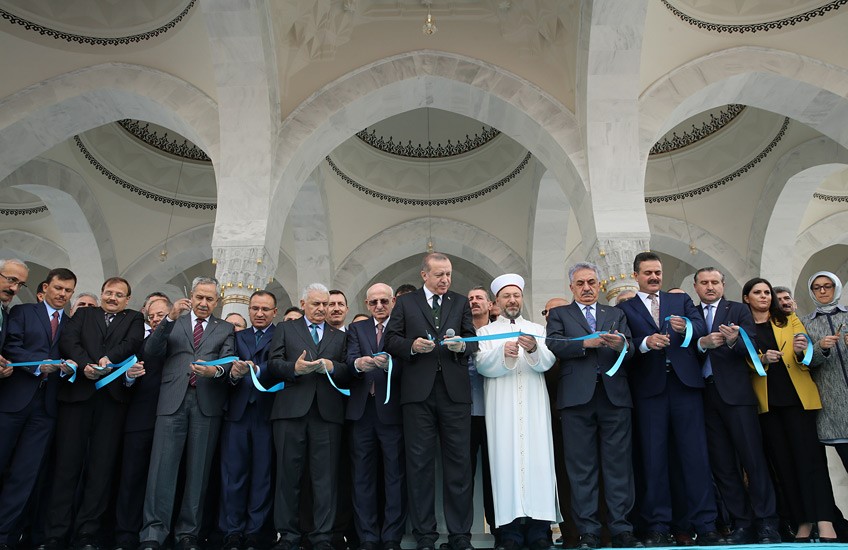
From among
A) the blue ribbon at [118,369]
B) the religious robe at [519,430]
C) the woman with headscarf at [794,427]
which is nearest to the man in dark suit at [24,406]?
the blue ribbon at [118,369]

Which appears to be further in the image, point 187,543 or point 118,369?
point 118,369

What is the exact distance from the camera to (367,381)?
3.46 m

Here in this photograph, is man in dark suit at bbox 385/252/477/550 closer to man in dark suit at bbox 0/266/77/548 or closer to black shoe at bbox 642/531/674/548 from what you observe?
black shoe at bbox 642/531/674/548

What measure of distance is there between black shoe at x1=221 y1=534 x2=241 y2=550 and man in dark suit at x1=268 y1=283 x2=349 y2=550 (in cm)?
26

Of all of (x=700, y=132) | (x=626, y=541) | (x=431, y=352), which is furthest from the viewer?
(x=700, y=132)

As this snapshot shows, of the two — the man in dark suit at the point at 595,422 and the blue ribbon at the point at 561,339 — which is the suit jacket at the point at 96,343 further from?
the man in dark suit at the point at 595,422

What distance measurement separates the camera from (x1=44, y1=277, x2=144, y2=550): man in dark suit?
3285 mm

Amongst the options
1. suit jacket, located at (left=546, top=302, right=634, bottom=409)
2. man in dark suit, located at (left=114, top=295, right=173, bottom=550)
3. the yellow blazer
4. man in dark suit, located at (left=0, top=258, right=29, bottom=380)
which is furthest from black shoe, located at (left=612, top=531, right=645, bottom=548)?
man in dark suit, located at (left=0, top=258, right=29, bottom=380)

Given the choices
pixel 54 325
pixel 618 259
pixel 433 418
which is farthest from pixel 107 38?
pixel 433 418

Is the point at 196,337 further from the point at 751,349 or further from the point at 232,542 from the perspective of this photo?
the point at 751,349

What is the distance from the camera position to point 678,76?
7.10 meters

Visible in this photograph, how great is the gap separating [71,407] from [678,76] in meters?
6.62

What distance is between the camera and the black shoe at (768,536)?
3064 millimetres

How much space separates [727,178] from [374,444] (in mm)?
8946
